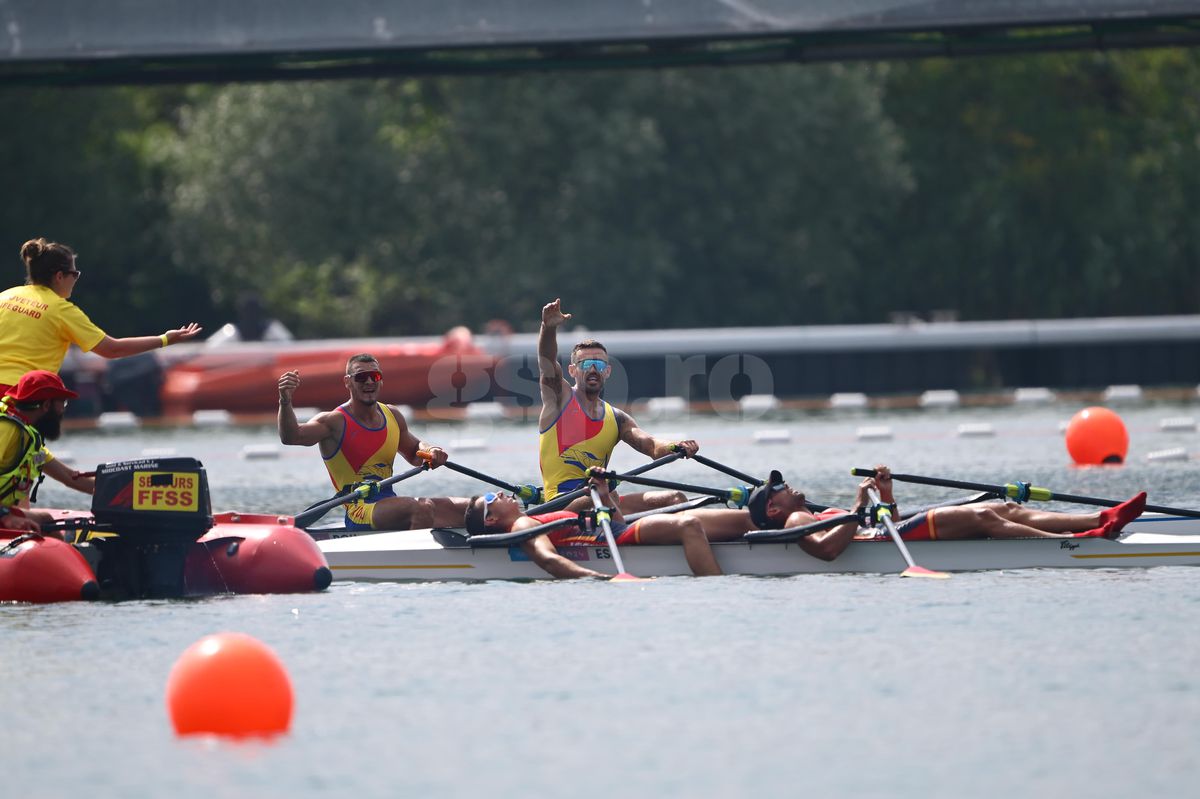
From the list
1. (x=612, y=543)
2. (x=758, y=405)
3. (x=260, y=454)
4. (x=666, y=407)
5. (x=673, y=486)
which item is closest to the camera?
(x=612, y=543)

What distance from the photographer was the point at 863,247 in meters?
47.0

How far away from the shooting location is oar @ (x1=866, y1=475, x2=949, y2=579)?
12930 mm

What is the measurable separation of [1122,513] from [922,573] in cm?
134

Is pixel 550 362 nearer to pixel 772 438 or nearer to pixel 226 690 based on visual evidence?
pixel 226 690

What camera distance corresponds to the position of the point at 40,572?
40.2 feet

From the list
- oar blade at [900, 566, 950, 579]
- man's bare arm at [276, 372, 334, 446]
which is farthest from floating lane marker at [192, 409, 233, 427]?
oar blade at [900, 566, 950, 579]

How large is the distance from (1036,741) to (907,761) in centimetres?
64

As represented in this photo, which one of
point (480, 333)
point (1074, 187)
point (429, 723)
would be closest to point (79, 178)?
point (480, 333)

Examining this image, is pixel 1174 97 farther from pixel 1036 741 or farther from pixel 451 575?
pixel 1036 741

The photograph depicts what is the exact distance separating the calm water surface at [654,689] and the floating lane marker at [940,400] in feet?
65.3

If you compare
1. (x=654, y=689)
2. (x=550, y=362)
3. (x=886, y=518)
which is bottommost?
(x=654, y=689)

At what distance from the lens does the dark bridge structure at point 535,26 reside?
18.0 m

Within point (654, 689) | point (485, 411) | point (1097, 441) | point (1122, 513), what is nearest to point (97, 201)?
point (485, 411)

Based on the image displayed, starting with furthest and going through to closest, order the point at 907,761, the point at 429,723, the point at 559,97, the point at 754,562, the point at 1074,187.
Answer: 1. the point at 1074,187
2. the point at 559,97
3. the point at 754,562
4. the point at 429,723
5. the point at 907,761
